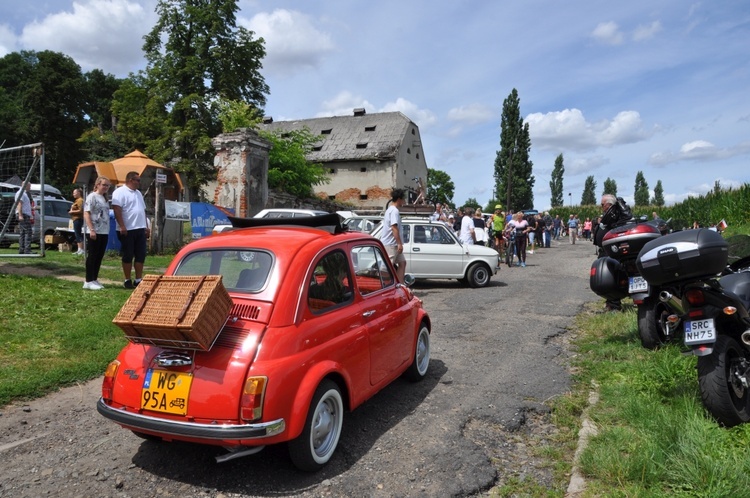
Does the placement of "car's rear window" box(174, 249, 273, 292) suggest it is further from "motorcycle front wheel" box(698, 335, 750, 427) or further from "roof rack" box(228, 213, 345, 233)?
"motorcycle front wheel" box(698, 335, 750, 427)

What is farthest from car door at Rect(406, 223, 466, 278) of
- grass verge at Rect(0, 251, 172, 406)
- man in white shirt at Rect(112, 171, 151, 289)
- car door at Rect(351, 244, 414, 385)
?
car door at Rect(351, 244, 414, 385)

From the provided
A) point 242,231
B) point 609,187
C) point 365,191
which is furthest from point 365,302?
point 609,187

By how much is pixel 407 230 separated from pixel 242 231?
27.7 feet

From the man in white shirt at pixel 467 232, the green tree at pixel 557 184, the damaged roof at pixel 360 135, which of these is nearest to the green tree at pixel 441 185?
the green tree at pixel 557 184

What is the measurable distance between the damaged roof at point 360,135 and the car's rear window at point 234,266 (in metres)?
43.0

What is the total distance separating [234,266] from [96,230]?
18.5 feet

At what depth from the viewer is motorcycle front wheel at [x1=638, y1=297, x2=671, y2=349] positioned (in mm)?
6082

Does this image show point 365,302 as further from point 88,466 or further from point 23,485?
point 23,485

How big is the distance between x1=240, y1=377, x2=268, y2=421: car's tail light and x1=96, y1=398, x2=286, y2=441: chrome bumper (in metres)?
0.06

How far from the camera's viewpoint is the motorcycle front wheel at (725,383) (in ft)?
12.4

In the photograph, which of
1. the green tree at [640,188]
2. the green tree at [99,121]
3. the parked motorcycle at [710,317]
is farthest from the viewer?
the green tree at [640,188]

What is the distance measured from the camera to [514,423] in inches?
175

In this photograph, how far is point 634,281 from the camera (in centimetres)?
616

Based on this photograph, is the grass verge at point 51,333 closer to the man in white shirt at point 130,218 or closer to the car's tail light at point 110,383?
the man in white shirt at point 130,218
